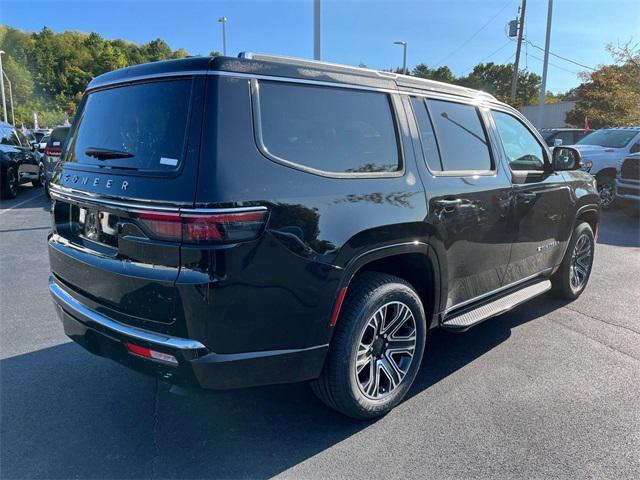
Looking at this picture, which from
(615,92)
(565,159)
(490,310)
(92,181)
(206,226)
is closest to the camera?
(206,226)

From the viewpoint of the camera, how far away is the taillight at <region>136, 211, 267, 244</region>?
2170 millimetres

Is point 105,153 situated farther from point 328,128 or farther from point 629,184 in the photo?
point 629,184

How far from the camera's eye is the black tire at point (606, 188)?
11297mm

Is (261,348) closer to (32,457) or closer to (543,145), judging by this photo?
(32,457)

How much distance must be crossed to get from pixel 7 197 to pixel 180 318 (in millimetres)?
12209

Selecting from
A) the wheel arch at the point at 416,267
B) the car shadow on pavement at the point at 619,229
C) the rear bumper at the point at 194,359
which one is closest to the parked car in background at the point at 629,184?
the car shadow on pavement at the point at 619,229

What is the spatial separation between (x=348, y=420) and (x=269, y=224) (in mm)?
1444

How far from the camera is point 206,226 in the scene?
2170mm

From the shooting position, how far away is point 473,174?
356cm

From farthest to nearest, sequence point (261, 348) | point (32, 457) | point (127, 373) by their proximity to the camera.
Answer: point (127, 373), point (32, 457), point (261, 348)

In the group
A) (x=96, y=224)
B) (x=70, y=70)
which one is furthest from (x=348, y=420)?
(x=70, y=70)

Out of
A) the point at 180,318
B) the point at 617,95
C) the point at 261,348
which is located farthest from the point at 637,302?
the point at 617,95

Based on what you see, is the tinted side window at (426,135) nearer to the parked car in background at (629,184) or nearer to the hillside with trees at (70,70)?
the parked car in background at (629,184)

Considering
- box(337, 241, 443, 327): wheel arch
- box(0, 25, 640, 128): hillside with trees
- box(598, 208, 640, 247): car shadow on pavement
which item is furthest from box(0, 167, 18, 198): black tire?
box(0, 25, 640, 128): hillside with trees
